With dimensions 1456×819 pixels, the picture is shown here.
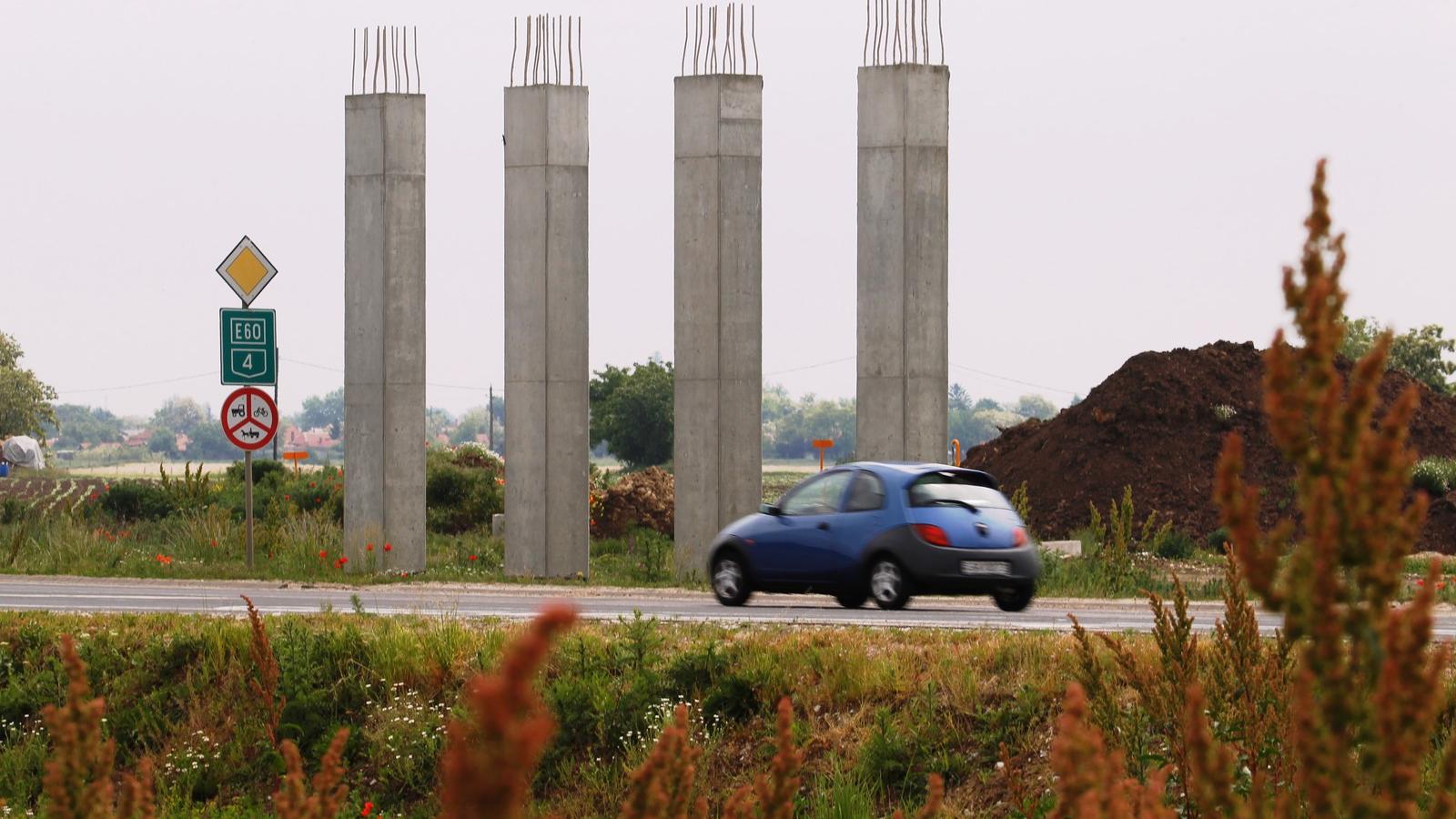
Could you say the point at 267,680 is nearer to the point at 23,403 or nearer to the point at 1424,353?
the point at 1424,353

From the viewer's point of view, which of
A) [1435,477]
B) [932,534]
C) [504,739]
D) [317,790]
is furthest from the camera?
[1435,477]

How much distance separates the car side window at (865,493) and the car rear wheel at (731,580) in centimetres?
139

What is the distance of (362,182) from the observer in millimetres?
24281

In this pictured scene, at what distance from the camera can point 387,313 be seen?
24281 mm

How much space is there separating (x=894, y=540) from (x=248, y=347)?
1003cm

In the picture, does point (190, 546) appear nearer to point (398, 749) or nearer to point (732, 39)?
point (732, 39)

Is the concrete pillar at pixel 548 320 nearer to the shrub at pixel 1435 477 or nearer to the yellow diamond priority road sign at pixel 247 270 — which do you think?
the yellow diamond priority road sign at pixel 247 270

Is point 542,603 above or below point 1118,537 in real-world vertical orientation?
below

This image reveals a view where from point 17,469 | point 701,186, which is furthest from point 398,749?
point 17,469

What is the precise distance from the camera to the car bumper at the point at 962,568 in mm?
16078

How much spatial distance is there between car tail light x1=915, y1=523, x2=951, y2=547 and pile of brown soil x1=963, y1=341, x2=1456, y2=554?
17.1 m

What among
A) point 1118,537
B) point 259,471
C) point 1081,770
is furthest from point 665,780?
point 259,471

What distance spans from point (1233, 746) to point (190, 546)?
19824mm

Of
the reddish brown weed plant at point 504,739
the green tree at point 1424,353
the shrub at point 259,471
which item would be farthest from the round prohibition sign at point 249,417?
the green tree at point 1424,353
